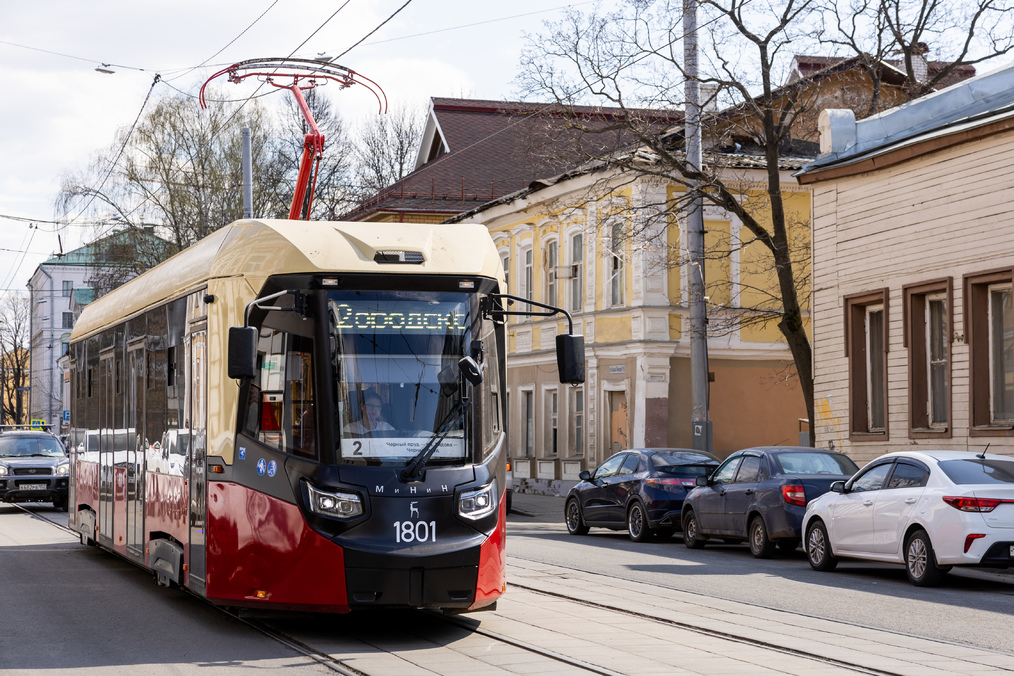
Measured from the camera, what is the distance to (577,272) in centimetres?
3738

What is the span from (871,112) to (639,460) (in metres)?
11.2

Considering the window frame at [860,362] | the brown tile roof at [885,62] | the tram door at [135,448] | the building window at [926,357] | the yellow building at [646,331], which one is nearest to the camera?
the tram door at [135,448]

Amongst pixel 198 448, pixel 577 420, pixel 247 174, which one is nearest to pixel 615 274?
pixel 577 420

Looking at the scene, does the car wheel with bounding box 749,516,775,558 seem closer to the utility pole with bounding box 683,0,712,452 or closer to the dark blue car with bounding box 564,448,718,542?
the dark blue car with bounding box 564,448,718,542

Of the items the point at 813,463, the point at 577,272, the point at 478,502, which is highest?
the point at 577,272

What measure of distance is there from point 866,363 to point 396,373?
16856 mm

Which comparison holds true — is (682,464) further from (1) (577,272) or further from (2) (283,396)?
(1) (577,272)

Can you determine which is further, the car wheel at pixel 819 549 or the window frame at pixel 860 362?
the window frame at pixel 860 362

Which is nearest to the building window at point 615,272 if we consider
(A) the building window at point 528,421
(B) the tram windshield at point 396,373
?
(A) the building window at point 528,421

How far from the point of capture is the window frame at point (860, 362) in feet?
81.6

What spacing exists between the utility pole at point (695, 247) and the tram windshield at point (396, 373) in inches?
617

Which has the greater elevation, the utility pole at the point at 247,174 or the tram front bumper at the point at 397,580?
the utility pole at the point at 247,174

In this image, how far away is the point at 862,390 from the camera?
25.2m

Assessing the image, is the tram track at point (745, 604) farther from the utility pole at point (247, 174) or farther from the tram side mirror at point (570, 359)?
the utility pole at point (247, 174)
